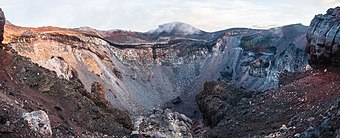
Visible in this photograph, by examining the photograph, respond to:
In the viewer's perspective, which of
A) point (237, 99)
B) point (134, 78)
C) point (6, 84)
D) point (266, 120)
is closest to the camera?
point (6, 84)

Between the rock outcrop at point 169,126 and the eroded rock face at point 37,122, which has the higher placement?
the eroded rock face at point 37,122

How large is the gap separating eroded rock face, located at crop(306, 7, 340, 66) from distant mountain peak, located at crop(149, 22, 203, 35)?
82.4 metres

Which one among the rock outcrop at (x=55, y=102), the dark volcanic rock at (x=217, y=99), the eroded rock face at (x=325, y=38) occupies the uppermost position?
the eroded rock face at (x=325, y=38)

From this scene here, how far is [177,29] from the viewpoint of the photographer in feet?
398

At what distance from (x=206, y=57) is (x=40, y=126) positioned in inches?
3054

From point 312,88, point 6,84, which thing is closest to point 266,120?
point 312,88

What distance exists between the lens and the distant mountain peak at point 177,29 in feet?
392

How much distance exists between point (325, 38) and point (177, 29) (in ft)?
290

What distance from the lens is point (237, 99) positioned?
41438 mm

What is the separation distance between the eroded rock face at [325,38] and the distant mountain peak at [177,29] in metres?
82.4

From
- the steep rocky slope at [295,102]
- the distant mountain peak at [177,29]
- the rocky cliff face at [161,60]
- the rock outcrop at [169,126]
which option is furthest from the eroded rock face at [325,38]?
the distant mountain peak at [177,29]

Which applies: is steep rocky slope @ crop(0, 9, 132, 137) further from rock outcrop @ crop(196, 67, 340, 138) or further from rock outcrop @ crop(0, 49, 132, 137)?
rock outcrop @ crop(196, 67, 340, 138)

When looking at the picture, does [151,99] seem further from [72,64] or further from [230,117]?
[230,117]

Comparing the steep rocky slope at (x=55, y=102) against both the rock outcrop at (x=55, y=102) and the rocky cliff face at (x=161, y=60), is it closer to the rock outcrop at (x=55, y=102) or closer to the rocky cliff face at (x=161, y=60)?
the rock outcrop at (x=55, y=102)
